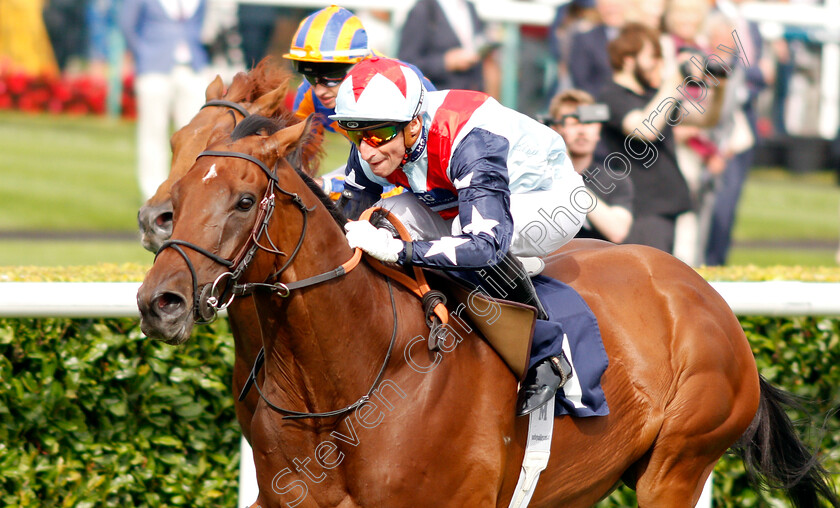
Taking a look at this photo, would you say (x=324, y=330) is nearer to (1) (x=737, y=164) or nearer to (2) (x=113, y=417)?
(2) (x=113, y=417)

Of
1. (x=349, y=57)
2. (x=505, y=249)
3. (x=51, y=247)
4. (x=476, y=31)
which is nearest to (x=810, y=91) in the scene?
(x=476, y=31)

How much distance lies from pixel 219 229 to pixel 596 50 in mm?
6226

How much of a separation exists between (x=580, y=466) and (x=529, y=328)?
62 centimetres

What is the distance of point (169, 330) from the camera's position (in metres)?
2.62

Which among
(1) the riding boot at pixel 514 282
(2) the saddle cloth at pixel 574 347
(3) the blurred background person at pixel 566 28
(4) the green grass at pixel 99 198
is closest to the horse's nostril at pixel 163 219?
(1) the riding boot at pixel 514 282

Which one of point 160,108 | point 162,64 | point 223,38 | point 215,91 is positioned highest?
point 215,91

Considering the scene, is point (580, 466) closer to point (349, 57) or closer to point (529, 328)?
point (529, 328)

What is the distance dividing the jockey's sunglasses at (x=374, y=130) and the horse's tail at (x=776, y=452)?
76.7 inches

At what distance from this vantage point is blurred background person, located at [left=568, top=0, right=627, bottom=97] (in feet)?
27.4

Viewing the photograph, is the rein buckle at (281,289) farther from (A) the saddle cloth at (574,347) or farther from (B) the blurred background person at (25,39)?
(B) the blurred background person at (25,39)

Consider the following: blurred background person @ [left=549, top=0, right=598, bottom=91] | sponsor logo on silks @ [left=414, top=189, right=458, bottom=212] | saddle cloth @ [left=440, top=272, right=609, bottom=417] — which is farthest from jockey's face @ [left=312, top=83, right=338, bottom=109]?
blurred background person @ [left=549, top=0, right=598, bottom=91]

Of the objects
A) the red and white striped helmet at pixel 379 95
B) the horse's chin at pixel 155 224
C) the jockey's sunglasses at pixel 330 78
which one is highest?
the red and white striped helmet at pixel 379 95

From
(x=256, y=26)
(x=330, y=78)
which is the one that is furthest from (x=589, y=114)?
(x=256, y=26)

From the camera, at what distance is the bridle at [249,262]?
8.76 feet
